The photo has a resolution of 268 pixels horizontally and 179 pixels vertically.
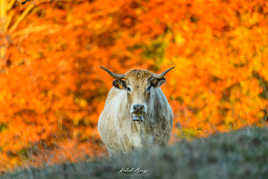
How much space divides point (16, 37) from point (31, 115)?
10.7 feet

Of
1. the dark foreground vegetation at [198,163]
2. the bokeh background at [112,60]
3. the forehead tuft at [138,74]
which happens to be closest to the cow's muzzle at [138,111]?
the forehead tuft at [138,74]

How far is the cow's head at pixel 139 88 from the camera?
6.79 metres

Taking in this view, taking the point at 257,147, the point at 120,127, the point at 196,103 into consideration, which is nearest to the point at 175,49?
the point at 196,103

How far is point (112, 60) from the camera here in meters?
16.8

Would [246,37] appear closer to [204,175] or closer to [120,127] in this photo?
[120,127]

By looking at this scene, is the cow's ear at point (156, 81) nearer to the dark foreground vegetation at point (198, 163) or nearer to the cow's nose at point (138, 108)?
the cow's nose at point (138, 108)

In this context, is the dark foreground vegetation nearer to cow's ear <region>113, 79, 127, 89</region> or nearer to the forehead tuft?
the forehead tuft

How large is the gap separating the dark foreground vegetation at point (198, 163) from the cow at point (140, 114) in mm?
2561

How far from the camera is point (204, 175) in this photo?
3068 millimetres

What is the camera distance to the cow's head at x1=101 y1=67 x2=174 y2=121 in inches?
267

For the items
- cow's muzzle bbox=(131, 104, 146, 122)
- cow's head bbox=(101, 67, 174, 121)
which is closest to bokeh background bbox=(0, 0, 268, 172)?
cow's head bbox=(101, 67, 174, 121)

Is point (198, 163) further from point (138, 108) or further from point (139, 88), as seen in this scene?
point (139, 88)

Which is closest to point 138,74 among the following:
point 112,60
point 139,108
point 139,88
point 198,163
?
point 139,88

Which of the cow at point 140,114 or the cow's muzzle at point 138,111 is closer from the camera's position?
the cow's muzzle at point 138,111
